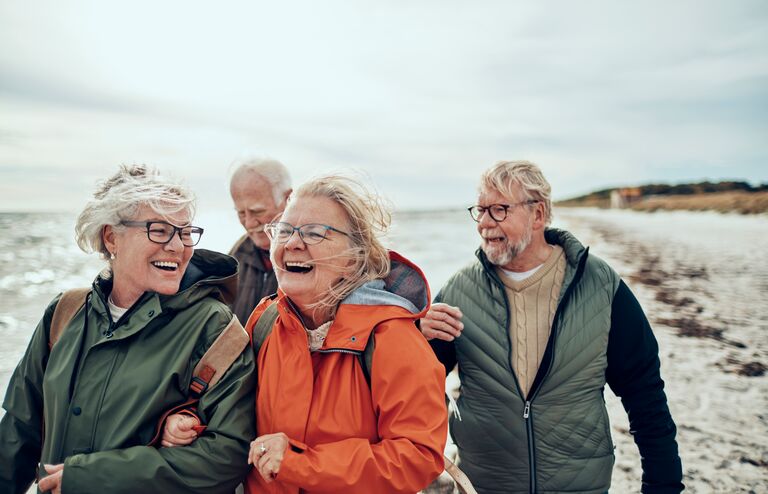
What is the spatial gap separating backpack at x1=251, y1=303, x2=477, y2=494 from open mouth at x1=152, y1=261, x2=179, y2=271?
46 cm

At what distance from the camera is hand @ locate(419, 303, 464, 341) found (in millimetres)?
2504

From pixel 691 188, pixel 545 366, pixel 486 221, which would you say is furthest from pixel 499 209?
pixel 691 188

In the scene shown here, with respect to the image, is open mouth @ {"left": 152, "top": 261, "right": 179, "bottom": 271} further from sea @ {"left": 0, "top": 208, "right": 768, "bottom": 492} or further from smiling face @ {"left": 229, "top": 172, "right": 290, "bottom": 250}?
smiling face @ {"left": 229, "top": 172, "right": 290, "bottom": 250}

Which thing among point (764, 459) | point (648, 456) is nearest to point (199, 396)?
point (648, 456)

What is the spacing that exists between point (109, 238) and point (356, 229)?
3.92 feet

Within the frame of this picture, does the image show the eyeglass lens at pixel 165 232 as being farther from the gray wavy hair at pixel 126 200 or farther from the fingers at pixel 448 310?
the fingers at pixel 448 310

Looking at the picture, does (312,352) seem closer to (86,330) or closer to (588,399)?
(86,330)

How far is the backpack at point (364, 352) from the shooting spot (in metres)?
1.81

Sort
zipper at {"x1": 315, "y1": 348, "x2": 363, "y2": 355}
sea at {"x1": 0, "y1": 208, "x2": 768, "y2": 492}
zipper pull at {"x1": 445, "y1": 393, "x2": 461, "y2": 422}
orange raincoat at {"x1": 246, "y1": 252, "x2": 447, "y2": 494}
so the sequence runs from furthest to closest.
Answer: sea at {"x1": 0, "y1": 208, "x2": 768, "y2": 492}
zipper pull at {"x1": 445, "y1": 393, "x2": 461, "y2": 422}
zipper at {"x1": 315, "y1": 348, "x2": 363, "y2": 355}
orange raincoat at {"x1": 246, "y1": 252, "x2": 447, "y2": 494}

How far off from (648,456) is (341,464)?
6.42 ft

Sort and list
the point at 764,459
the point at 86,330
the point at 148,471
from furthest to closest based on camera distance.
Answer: the point at 764,459
the point at 86,330
the point at 148,471

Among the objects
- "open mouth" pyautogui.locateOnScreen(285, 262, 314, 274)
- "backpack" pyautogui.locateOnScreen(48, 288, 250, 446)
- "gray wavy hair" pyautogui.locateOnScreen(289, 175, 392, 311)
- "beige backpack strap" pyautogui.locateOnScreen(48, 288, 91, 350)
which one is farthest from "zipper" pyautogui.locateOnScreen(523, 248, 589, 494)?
"beige backpack strap" pyautogui.locateOnScreen(48, 288, 91, 350)

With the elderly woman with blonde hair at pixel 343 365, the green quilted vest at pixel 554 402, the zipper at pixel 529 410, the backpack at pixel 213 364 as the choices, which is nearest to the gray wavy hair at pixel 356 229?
the elderly woman with blonde hair at pixel 343 365

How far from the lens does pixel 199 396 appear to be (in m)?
2.00
